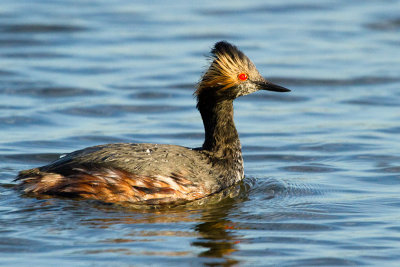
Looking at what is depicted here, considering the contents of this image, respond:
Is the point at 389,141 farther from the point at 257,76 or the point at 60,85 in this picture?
the point at 60,85

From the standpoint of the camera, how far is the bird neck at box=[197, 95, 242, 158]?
32.2 ft

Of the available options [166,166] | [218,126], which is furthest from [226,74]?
[166,166]

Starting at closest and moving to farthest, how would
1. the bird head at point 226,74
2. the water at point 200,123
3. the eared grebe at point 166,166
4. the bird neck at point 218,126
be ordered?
1. the water at point 200,123
2. the eared grebe at point 166,166
3. the bird head at point 226,74
4. the bird neck at point 218,126

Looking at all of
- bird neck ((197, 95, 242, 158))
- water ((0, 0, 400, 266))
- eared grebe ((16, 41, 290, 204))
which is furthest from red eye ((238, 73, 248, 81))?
water ((0, 0, 400, 266))

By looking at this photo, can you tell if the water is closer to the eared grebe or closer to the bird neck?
the eared grebe

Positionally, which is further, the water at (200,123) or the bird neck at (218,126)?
the bird neck at (218,126)

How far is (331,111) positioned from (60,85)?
4.90 meters

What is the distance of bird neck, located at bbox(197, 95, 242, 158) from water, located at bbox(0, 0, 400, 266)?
19.1 inches

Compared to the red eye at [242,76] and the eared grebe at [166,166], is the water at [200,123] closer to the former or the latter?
the eared grebe at [166,166]

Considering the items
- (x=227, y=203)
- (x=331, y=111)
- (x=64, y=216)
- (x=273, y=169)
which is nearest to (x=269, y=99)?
(x=331, y=111)

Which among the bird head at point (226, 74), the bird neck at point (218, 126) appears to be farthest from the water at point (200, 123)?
the bird head at point (226, 74)

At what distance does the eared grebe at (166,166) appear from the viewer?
28.0ft

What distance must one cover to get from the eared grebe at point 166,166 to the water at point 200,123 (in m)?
0.17

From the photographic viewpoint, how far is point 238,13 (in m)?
20.5
